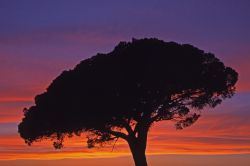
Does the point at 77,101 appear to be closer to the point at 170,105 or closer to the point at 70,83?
the point at 70,83

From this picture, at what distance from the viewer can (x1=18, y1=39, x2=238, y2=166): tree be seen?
50625 mm

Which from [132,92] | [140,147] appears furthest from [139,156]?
[132,92]

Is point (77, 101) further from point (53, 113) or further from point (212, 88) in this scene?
point (212, 88)

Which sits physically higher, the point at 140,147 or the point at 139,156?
the point at 140,147

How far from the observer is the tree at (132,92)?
50.6 m

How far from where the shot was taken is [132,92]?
5056 centimetres

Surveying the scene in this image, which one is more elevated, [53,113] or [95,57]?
[95,57]

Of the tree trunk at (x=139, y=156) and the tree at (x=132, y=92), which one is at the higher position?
the tree at (x=132, y=92)

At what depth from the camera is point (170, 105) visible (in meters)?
51.8

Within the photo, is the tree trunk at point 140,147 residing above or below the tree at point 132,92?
below

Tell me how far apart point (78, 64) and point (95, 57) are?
4.71 ft

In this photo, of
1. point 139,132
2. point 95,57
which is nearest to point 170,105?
point 139,132

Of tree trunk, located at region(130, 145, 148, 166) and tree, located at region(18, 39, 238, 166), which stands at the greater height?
tree, located at region(18, 39, 238, 166)

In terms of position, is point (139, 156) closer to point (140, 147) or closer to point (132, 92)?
point (140, 147)
